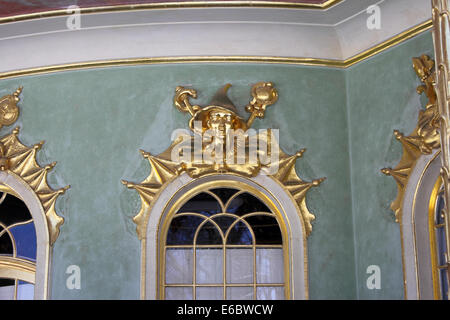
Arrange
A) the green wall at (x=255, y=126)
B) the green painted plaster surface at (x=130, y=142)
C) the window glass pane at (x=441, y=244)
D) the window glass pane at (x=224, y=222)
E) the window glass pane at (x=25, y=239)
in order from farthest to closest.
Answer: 1. the window glass pane at (x=25, y=239)
2. the window glass pane at (x=224, y=222)
3. the green painted plaster surface at (x=130, y=142)
4. the green wall at (x=255, y=126)
5. the window glass pane at (x=441, y=244)

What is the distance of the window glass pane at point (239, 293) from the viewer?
218 inches

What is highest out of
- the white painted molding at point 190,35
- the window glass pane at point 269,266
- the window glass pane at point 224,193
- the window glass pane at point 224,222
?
the white painted molding at point 190,35

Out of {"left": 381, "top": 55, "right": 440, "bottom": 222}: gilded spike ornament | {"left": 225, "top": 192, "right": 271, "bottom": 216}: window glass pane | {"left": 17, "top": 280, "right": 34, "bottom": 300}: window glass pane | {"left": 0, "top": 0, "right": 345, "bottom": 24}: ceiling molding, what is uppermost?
{"left": 0, "top": 0, "right": 345, "bottom": 24}: ceiling molding

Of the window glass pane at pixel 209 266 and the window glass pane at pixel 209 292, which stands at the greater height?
the window glass pane at pixel 209 266

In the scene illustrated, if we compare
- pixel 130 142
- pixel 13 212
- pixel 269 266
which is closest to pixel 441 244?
pixel 269 266

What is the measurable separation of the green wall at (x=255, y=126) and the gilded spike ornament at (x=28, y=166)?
6 centimetres

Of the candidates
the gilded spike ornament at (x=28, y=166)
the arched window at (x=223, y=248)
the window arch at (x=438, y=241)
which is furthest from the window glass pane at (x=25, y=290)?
the window arch at (x=438, y=241)

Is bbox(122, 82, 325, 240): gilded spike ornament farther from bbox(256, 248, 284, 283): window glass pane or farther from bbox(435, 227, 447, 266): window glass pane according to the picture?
bbox(435, 227, 447, 266): window glass pane

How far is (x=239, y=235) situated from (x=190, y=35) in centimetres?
181

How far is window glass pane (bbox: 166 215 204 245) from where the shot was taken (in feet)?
18.6

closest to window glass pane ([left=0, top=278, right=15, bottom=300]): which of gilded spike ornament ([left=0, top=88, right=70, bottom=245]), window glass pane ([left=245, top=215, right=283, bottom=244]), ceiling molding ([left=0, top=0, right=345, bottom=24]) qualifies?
gilded spike ornament ([left=0, top=88, right=70, bottom=245])

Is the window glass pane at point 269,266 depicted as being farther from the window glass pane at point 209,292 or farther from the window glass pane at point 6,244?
the window glass pane at point 6,244

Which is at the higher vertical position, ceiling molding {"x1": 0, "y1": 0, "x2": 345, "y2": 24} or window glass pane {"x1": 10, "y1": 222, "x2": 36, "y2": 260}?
ceiling molding {"x1": 0, "y1": 0, "x2": 345, "y2": 24}

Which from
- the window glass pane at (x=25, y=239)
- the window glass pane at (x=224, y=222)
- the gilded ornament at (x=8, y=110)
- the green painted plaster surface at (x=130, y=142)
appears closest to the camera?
the green painted plaster surface at (x=130, y=142)
